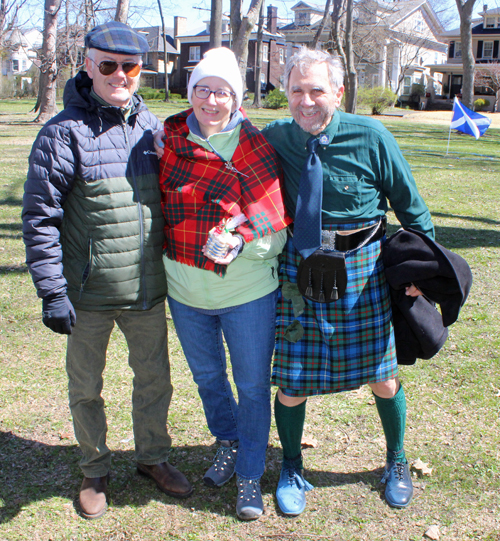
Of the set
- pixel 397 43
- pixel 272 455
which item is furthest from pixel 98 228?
pixel 397 43

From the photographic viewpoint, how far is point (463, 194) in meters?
10.2

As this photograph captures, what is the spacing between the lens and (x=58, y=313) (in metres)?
2.33

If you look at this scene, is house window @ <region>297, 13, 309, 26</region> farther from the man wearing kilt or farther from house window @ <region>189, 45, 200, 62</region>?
the man wearing kilt

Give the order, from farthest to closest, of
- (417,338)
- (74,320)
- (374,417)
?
(374,417)
(417,338)
(74,320)

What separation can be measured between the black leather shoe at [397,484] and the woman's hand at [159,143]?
1913 millimetres

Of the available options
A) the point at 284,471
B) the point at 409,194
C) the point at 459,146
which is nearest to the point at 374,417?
the point at 284,471

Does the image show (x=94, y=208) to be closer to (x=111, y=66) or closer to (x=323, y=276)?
(x=111, y=66)

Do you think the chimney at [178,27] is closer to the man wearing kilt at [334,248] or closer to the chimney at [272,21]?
the chimney at [272,21]

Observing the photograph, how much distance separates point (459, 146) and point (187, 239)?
58.8ft

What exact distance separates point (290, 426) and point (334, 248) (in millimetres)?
917

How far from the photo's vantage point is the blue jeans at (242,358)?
2594mm

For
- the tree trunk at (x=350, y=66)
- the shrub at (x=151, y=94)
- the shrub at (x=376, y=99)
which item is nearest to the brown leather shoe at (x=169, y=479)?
the tree trunk at (x=350, y=66)

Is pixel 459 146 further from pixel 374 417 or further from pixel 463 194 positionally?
pixel 374 417

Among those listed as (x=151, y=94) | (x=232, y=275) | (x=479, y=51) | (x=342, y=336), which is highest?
(x=479, y=51)
